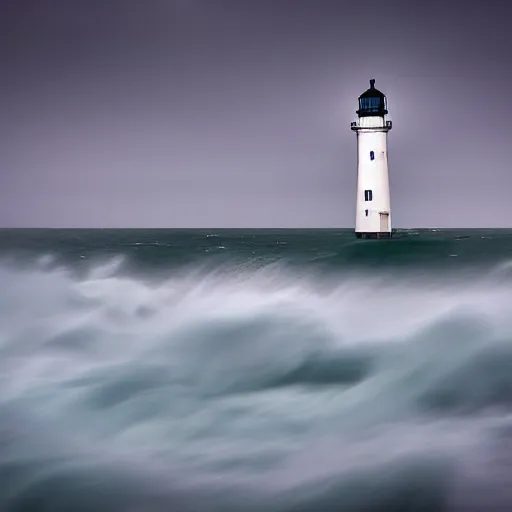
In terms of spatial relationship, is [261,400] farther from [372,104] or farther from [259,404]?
[372,104]

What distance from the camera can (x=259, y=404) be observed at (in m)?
5.85

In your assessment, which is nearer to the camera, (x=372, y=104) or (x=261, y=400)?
(x=261, y=400)

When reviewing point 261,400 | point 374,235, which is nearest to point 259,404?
point 261,400

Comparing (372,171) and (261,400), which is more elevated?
(372,171)

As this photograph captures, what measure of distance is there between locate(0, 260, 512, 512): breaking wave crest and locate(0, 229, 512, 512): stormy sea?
0.06 feet

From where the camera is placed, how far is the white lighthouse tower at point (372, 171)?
18.0 metres

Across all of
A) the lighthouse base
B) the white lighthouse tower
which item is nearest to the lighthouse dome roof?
the white lighthouse tower

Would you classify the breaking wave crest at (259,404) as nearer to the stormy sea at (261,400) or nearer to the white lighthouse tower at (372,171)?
the stormy sea at (261,400)

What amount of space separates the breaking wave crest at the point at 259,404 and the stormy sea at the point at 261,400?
0.06 ft

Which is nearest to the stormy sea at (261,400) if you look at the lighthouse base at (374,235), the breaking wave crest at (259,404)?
the breaking wave crest at (259,404)

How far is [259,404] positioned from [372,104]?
45.5 ft

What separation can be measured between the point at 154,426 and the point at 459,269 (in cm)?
1155

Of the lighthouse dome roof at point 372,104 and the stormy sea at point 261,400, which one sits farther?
the lighthouse dome roof at point 372,104

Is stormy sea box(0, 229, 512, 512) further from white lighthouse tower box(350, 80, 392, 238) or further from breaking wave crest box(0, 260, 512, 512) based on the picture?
white lighthouse tower box(350, 80, 392, 238)
